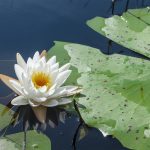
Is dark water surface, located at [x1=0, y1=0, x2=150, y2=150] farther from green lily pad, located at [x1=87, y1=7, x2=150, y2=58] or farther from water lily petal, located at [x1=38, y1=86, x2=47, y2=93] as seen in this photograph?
water lily petal, located at [x1=38, y1=86, x2=47, y2=93]

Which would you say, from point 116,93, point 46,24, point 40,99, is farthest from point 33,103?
point 46,24

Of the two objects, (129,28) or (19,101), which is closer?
(19,101)

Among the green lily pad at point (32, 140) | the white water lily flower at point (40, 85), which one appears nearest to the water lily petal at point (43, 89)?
the white water lily flower at point (40, 85)

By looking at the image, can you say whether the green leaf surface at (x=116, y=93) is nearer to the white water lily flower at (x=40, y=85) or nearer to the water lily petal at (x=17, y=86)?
the white water lily flower at (x=40, y=85)

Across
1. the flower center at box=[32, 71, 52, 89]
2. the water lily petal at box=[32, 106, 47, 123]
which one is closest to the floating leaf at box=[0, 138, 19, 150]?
the water lily petal at box=[32, 106, 47, 123]

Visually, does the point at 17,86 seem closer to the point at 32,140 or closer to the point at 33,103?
the point at 33,103

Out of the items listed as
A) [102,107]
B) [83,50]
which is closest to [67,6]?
[83,50]

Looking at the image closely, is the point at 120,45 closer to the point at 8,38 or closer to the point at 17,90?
the point at 8,38
